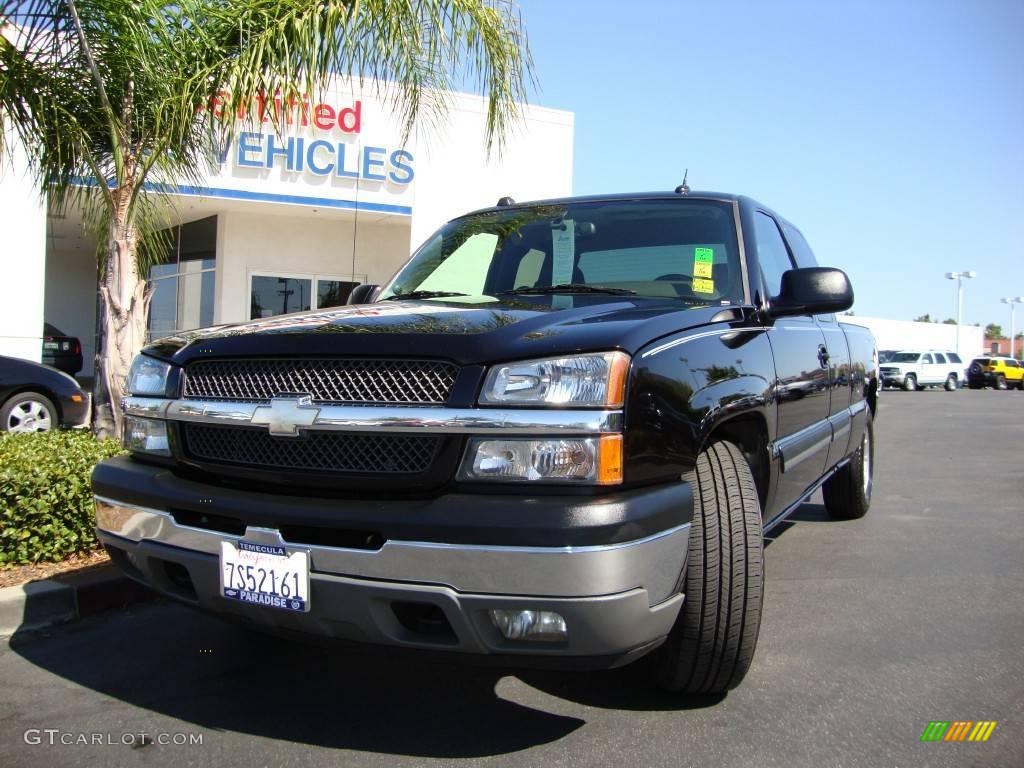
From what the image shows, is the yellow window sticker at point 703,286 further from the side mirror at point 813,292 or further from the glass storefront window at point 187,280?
the glass storefront window at point 187,280

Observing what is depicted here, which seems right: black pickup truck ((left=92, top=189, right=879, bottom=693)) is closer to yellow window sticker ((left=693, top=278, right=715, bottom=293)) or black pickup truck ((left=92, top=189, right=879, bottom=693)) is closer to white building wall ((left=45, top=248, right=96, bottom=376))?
yellow window sticker ((left=693, top=278, right=715, bottom=293))

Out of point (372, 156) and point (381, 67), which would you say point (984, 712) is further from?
point (372, 156)

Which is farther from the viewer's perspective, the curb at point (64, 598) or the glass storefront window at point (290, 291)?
the glass storefront window at point (290, 291)

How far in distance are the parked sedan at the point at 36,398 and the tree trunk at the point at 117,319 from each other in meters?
3.44

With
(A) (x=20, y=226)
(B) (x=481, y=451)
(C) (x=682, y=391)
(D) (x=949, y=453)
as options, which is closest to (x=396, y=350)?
(B) (x=481, y=451)

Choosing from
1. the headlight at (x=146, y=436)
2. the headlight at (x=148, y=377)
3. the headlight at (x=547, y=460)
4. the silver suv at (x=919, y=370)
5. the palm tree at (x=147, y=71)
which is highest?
the palm tree at (x=147, y=71)

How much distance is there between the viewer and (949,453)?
11.1 m

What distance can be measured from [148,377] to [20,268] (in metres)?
A: 10.8

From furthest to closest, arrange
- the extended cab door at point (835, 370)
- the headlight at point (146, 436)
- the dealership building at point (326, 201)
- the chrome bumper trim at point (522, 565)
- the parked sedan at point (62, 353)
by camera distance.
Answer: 1. the parked sedan at point (62, 353)
2. the dealership building at point (326, 201)
3. the extended cab door at point (835, 370)
4. the headlight at point (146, 436)
5. the chrome bumper trim at point (522, 565)

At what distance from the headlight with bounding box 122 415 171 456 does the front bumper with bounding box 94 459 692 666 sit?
51 cm

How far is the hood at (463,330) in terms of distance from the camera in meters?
2.33

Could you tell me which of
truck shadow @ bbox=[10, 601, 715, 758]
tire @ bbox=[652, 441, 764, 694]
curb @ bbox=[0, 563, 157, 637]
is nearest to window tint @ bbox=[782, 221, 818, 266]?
tire @ bbox=[652, 441, 764, 694]

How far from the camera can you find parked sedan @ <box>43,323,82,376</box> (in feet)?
51.1

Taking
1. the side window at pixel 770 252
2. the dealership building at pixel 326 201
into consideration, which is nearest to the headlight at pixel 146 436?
the side window at pixel 770 252
